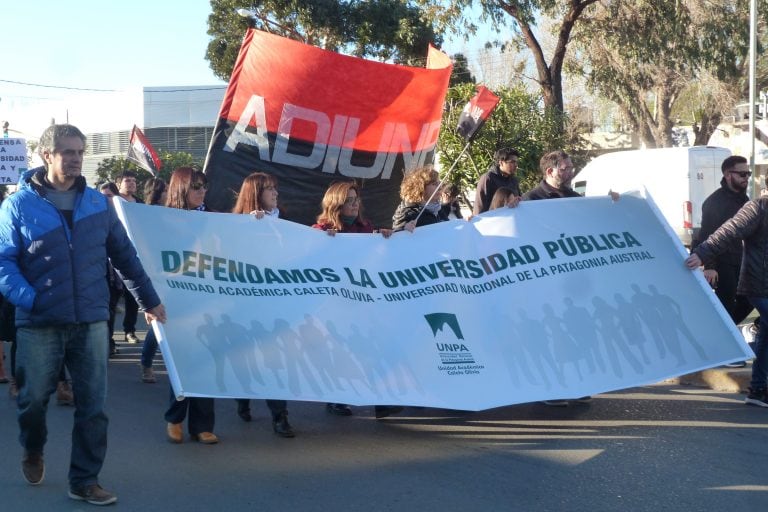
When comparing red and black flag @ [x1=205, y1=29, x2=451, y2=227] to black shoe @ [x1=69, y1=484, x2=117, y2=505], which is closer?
black shoe @ [x1=69, y1=484, x2=117, y2=505]

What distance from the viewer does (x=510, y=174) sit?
988 centimetres

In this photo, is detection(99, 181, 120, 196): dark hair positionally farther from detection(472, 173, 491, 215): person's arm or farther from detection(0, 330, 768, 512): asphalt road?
detection(472, 173, 491, 215): person's arm

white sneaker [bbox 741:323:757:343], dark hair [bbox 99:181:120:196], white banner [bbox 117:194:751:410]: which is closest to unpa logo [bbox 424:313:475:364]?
white banner [bbox 117:194:751:410]

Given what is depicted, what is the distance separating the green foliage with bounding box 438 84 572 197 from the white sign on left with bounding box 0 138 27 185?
7959 mm

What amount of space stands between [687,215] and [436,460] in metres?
16.7

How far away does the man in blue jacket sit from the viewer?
5.13 m

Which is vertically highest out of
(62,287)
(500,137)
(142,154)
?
(500,137)

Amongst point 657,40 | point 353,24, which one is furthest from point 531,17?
point 353,24

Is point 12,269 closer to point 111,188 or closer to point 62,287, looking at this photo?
point 62,287

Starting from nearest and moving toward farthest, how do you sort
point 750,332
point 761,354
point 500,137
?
point 761,354, point 750,332, point 500,137

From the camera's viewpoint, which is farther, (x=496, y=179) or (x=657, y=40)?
(x=657, y=40)

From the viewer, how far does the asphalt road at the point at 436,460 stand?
216 inches

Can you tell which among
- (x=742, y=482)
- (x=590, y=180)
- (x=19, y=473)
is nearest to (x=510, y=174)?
(x=742, y=482)

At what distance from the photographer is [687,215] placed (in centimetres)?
2180
